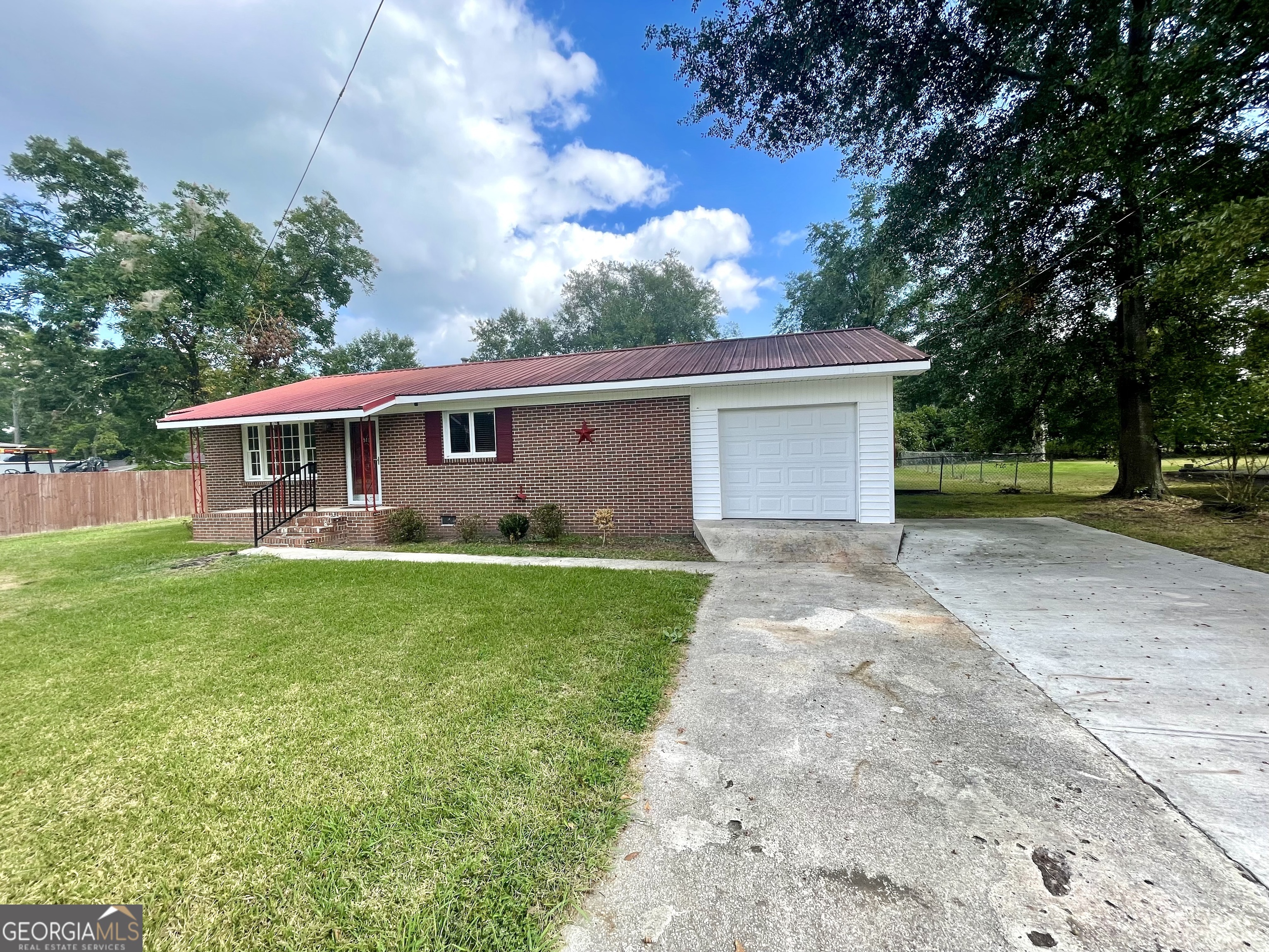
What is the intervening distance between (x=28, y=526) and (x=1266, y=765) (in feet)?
74.3

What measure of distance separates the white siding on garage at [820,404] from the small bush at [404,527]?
562cm

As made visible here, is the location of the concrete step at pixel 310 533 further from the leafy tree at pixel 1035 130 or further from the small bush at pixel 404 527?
the leafy tree at pixel 1035 130

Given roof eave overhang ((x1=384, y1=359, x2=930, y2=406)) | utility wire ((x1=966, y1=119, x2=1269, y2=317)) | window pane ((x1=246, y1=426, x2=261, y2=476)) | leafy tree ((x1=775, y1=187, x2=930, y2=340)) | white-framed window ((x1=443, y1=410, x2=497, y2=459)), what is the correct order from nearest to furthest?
utility wire ((x1=966, y1=119, x2=1269, y2=317)), roof eave overhang ((x1=384, y1=359, x2=930, y2=406)), white-framed window ((x1=443, y1=410, x2=497, y2=459)), window pane ((x1=246, y1=426, x2=261, y2=476)), leafy tree ((x1=775, y1=187, x2=930, y2=340))

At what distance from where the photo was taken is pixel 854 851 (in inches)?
78.0

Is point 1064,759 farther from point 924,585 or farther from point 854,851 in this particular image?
point 924,585

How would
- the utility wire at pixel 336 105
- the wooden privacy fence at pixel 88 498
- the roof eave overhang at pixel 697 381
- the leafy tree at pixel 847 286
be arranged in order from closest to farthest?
the utility wire at pixel 336 105 → the roof eave overhang at pixel 697 381 → the wooden privacy fence at pixel 88 498 → the leafy tree at pixel 847 286

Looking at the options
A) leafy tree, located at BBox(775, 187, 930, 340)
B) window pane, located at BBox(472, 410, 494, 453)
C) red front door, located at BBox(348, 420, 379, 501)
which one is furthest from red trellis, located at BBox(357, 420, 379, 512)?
leafy tree, located at BBox(775, 187, 930, 340)

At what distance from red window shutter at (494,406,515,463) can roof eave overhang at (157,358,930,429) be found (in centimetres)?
36

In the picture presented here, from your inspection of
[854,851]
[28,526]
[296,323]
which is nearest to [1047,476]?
[854,851]

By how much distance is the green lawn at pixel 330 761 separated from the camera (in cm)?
177

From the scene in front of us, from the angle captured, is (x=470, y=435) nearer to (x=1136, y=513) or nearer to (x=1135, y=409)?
(x=1136, y=513)

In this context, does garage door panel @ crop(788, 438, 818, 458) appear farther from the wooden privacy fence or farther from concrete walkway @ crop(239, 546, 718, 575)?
the wooden privacy fence

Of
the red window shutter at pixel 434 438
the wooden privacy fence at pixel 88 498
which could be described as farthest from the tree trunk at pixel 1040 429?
the wooden privacy fence at pixel 88 498

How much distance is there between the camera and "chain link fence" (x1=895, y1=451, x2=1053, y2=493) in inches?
675
